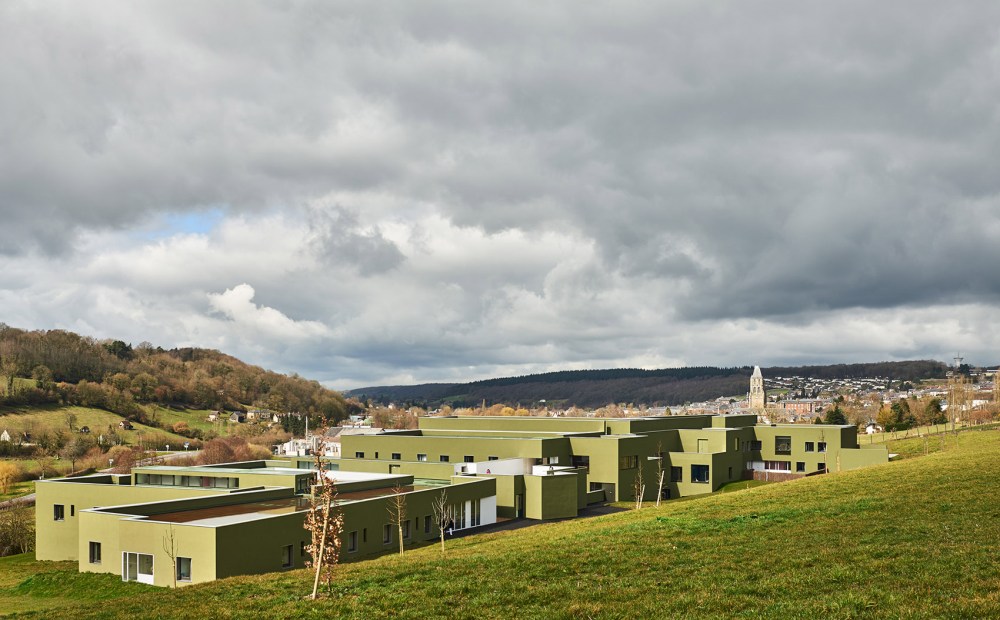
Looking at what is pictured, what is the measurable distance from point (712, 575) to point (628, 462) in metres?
53.8

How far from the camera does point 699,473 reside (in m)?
77.5

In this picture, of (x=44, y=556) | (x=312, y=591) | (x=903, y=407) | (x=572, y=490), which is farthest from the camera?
(x=903, y=407)

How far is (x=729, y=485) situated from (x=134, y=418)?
146 meters

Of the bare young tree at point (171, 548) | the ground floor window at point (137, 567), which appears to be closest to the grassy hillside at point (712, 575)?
the ground floor window at point (137, 567)

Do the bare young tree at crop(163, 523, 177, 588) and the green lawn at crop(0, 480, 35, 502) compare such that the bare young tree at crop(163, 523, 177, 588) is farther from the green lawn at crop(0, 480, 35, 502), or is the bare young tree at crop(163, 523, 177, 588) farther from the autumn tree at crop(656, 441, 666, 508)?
the green lawn at crop(0, 480, 35, 502)

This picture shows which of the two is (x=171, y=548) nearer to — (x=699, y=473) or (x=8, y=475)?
(x=699, y=473)

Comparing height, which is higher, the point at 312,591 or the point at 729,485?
the point at 312,591

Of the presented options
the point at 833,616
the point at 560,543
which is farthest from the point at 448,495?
the point at 833,616

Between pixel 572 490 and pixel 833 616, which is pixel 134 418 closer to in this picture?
pixel 572 490

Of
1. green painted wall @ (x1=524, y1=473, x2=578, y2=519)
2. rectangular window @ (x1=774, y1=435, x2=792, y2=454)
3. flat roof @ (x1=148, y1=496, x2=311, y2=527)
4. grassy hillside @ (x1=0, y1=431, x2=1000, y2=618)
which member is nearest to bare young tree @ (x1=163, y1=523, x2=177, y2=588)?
flat roof @ (x1=148, y1=496, x2=311, y2=527)

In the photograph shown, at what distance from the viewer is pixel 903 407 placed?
14562cm

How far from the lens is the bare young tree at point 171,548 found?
36.1m

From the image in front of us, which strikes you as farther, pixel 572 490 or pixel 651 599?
pixel 572 490

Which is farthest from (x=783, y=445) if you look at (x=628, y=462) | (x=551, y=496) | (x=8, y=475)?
(x=8, y=475)
